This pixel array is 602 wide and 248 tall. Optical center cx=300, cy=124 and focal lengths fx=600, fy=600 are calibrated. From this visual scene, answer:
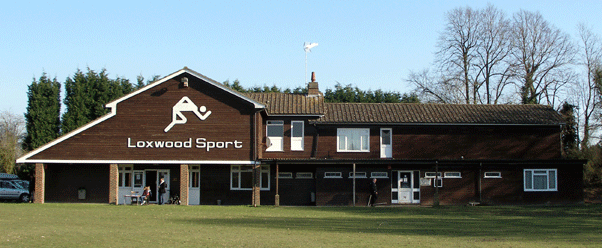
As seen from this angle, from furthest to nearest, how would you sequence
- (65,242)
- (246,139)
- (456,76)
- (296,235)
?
(456,76) < (246,139) < (296,235) < (65,242)

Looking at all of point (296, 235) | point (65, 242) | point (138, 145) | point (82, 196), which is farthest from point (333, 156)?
point (65, 242)

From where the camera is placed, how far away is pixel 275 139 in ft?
106

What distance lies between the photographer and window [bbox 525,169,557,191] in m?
31.3

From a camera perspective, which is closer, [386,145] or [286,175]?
[286,175]

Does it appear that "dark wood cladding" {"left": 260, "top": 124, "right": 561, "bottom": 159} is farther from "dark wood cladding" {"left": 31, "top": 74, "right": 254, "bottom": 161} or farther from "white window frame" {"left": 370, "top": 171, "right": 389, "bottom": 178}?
"dark wood cladding" {"left": 31, "top": 74, "right": 254, "bottom": 161}

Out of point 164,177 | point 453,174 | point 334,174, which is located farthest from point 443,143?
point 164,177

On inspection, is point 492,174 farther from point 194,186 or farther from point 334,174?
point 194,186

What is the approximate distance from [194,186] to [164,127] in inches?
150

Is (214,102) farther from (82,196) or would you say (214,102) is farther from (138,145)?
(82,196)

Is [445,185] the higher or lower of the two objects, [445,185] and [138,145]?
the lower

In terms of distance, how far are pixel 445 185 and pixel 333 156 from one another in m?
6.06

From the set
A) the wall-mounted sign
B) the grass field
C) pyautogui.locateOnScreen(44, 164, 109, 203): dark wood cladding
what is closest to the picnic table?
pyautogui.locateOnScreen(44, 164, 109, 203): dark wood cladding

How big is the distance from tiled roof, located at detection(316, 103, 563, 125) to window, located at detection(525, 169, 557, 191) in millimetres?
2651

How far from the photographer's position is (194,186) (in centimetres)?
3231
